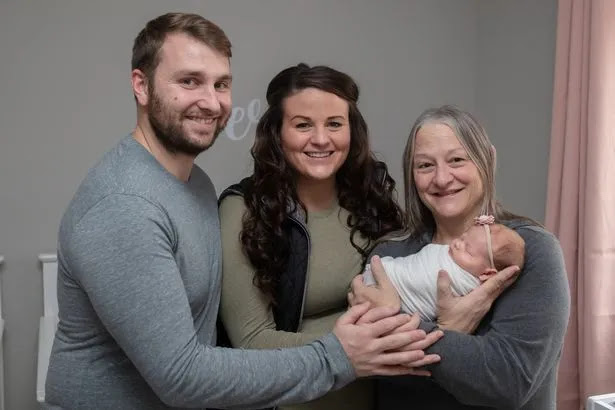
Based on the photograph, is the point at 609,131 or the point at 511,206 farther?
the point at 511,206

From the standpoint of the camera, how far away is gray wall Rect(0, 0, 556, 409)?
263 centimetres

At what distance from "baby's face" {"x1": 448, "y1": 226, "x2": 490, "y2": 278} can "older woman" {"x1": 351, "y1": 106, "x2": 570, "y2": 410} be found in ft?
0.23

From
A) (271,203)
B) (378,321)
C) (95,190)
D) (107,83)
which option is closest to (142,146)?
(95,190)

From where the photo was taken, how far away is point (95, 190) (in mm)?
1167

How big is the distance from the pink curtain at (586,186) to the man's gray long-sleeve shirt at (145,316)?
135 centimetres

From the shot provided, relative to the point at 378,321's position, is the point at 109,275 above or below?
above

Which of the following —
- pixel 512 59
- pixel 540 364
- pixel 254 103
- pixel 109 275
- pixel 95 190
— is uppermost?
pixel 512 59

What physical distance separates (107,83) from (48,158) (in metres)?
0.41

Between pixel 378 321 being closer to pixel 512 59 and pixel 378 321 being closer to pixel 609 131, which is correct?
pixel 609 131

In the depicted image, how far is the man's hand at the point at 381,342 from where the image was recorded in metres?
Result: 1.27

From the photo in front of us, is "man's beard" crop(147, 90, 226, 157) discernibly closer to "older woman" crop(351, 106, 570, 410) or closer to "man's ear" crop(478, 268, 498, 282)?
"older woman" crop(351, 106, 570, 410)

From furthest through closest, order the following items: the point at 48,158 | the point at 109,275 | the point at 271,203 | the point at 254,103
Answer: the point at 254,103
the point at 48,158
the point at 271,203
the point at 109,275

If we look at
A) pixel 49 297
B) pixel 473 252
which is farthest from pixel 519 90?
pixel 49 297

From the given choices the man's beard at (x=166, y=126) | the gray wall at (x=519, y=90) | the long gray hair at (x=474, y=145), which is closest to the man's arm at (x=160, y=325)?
the man's beard at (x=166, y=126)
